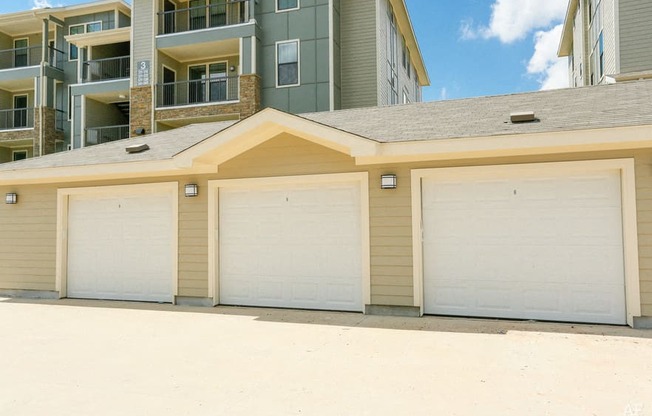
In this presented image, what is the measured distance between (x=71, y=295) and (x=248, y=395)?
752 cm

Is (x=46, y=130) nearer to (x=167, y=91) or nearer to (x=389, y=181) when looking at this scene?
(x=167, y=91)

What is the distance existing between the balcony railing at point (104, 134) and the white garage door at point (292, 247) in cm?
1390

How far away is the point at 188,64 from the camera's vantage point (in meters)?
19.9

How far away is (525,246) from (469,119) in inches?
91.9

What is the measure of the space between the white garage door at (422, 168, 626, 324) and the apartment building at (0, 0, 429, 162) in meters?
10.4

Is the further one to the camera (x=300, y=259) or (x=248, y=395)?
(x=300, y=259)

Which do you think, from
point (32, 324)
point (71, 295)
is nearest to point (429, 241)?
point (32, 324)

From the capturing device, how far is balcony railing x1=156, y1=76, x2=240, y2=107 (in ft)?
59.8

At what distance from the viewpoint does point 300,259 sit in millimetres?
8234

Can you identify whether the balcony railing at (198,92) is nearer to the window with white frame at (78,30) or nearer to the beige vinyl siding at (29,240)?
the window with white frame at (78,30)

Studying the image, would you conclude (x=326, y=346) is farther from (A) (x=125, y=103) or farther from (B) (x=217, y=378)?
(A) (x=125, y=103)

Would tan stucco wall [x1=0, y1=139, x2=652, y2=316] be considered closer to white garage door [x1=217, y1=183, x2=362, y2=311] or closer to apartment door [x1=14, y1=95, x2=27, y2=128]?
white garage door [x1=217, y1=183, x2=362, y2=311]

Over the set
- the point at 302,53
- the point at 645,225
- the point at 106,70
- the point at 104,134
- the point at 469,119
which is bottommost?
the point at 645,225

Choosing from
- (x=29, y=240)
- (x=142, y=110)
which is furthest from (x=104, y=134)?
(x=29, y=240)
